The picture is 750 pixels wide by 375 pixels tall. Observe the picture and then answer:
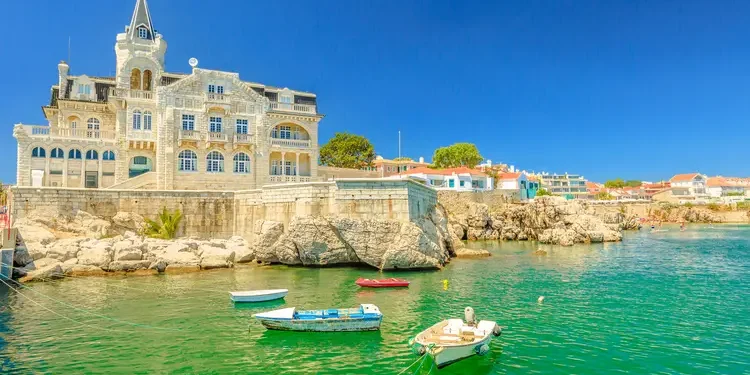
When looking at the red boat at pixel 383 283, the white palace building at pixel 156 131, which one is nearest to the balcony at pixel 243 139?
the white palace building at pixel 156 131

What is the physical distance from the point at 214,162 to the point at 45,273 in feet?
69.1

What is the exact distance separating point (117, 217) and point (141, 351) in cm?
2459

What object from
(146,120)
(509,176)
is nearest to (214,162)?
(146,120)

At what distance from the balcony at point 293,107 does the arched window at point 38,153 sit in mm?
20850

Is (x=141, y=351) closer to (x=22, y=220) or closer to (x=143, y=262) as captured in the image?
Result: (x=143, y=262)

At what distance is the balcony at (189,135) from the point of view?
4381 centimetres

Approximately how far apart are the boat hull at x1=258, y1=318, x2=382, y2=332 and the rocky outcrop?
4023 centimetres

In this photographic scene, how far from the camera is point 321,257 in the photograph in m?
31.7

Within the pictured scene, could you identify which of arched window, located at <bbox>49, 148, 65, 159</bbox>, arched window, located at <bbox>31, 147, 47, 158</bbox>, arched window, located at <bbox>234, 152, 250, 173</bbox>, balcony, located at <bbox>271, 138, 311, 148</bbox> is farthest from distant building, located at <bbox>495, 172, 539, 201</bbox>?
arched window, located at <bbox>31, 147, 47, 158</bbox>

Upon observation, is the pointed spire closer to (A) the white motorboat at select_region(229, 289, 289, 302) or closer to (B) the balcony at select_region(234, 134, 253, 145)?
(B) the balcony at select_region(234, 134, 253, 145)

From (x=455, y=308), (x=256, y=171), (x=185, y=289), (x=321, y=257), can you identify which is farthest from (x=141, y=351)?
(x=256, y=171)

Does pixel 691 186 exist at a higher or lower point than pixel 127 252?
higher

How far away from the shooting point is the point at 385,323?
18375mm

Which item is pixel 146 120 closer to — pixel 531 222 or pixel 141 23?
pixel 141 23
